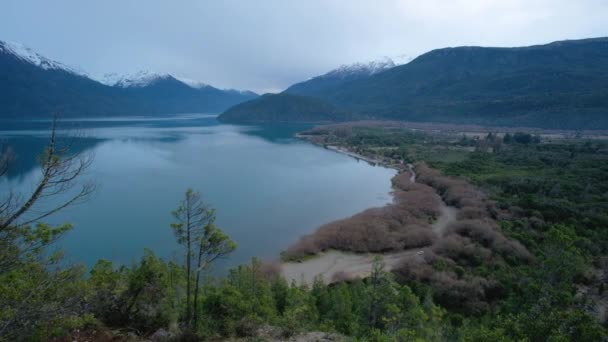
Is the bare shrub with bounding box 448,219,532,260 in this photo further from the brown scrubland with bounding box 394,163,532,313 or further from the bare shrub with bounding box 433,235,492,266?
the bare shrub with bounding box 433,235,492,266

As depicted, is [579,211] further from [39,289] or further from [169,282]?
[39,289]

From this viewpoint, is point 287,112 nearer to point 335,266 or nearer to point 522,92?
point 522,92

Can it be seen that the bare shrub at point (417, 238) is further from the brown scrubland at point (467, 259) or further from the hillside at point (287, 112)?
the hillside at point (287, 112)

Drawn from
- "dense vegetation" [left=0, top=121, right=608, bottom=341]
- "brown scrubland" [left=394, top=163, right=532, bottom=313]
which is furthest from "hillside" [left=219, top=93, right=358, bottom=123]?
"brown scrubland" [left=394, top=163, right=532, bottom=313]

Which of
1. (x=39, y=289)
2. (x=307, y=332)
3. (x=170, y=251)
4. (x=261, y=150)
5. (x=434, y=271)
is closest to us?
(x=39, y=289)

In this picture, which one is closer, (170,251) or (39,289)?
(39,289)

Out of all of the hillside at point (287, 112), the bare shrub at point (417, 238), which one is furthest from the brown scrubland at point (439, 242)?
the hillside at point (287, 112)

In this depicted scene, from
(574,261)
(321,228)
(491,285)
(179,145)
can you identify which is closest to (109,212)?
(321,228)
